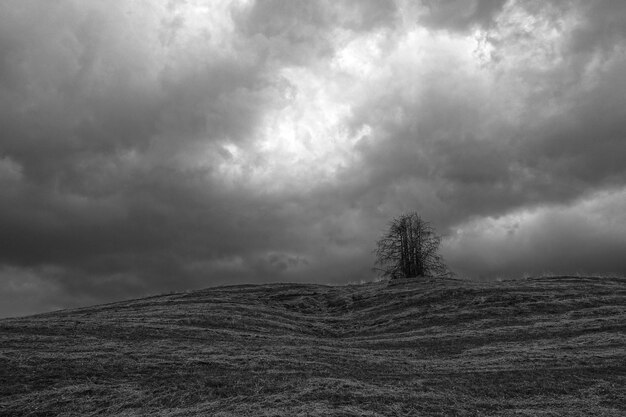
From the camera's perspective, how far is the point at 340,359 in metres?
20.1

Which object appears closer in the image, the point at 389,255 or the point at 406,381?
the point at 406,381

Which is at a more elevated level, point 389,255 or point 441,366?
point 389,255

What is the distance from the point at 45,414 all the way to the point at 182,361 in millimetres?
5694

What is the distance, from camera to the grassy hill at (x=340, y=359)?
45.2 feet

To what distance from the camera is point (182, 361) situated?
18.5 meters

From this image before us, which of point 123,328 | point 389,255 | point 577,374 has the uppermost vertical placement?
point 389,255

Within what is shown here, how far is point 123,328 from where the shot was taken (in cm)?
2495

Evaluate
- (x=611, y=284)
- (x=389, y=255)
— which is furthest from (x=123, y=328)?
(x=389, y=255)

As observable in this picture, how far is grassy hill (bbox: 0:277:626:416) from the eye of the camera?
1377 centimetres

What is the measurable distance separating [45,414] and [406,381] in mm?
11167

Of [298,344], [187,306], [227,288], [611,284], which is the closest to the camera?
[298,344]

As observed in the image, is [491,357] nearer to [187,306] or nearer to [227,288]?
[187,306]

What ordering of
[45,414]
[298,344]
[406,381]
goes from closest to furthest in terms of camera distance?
[45,414], [406,381], [298,344]

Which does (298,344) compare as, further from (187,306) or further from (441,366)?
Result: (187,306)
